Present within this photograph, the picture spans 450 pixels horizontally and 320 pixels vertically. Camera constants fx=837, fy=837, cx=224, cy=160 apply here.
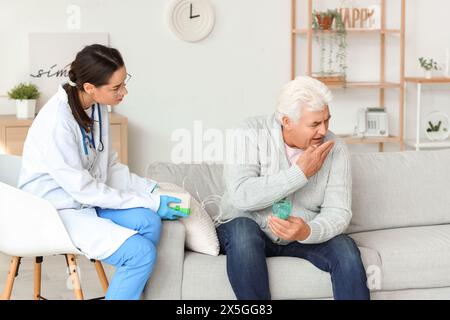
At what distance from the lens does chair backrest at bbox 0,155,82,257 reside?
287cm

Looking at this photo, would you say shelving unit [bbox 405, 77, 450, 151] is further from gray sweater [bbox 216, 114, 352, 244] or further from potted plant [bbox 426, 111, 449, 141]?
gray sweater [bbox 216, 114, 352, 244]

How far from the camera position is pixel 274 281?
9.86 feet

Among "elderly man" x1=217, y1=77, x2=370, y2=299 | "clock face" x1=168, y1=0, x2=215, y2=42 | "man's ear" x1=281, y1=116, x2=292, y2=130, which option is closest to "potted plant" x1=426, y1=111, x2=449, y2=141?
"clock face" x1=168, y1=0, x2=215, y2=42

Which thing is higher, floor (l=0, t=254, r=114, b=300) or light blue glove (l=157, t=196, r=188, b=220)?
light blue glove (l=157, t=196, r=188, b=220)

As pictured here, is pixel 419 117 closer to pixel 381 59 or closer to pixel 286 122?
pixel 381 59

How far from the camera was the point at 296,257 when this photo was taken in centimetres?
308

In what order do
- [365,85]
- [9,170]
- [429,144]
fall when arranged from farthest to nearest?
[429,144] < [365,85] < [9,170]

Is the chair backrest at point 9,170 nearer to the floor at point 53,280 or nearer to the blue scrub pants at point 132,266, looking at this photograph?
the blue scrub pants at point 132,266

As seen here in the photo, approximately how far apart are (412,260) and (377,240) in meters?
0.20

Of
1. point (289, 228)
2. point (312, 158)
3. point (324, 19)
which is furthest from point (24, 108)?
point (289, 228)

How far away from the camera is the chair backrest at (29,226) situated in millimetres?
2865

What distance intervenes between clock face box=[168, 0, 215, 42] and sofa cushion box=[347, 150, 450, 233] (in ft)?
6.65
